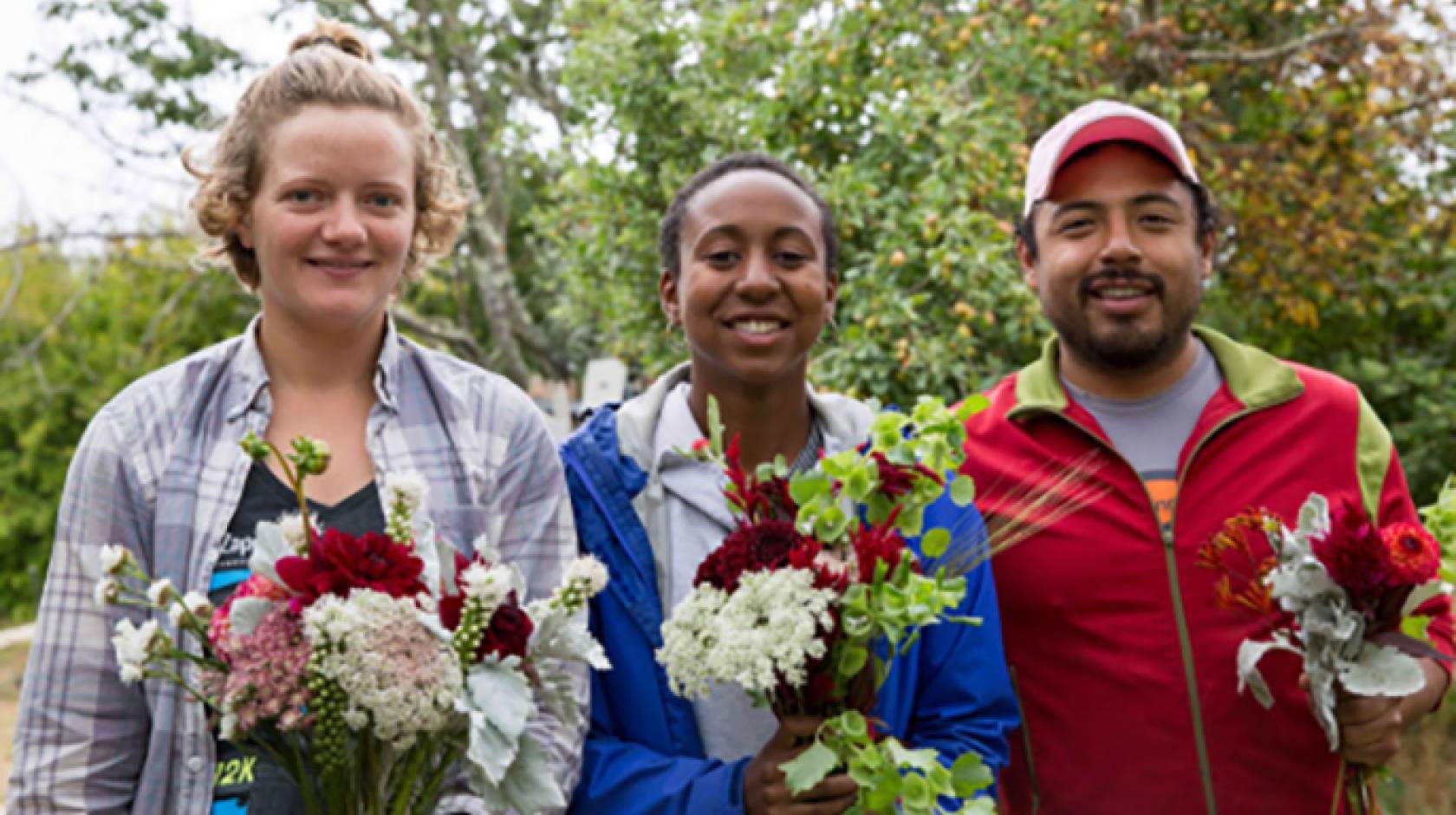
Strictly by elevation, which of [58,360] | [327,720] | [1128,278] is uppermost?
[58,360]

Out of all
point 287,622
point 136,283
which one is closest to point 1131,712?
point 287,622

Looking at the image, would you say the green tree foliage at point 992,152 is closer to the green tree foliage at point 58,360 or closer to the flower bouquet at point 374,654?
the flower bouquet at point 374,654

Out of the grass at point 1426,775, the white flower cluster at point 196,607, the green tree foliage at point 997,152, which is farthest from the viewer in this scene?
the green tree foliage at point 997,152

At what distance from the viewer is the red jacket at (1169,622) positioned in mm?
2822

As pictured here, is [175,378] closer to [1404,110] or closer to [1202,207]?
[1202,207]

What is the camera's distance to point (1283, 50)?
8.17 metres

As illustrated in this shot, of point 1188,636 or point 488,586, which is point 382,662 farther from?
point 1188,636

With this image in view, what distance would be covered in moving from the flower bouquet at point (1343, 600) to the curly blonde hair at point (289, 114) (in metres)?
1.67

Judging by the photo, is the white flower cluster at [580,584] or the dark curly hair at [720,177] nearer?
the white flower cluster at [580,584]

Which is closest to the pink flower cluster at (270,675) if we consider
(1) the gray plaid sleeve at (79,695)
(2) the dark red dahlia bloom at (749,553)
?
(1) the gray plaid sleeve at (79,695)

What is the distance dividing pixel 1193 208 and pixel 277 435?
6.67 feet

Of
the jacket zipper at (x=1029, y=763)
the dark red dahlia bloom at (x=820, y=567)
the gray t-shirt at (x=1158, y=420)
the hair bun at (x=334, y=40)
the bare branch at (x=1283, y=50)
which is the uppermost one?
the bare branch at (x=1283, y=50)

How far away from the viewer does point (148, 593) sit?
188 centimetres

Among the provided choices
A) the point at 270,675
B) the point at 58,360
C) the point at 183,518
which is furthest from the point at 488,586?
the point at 58,360
